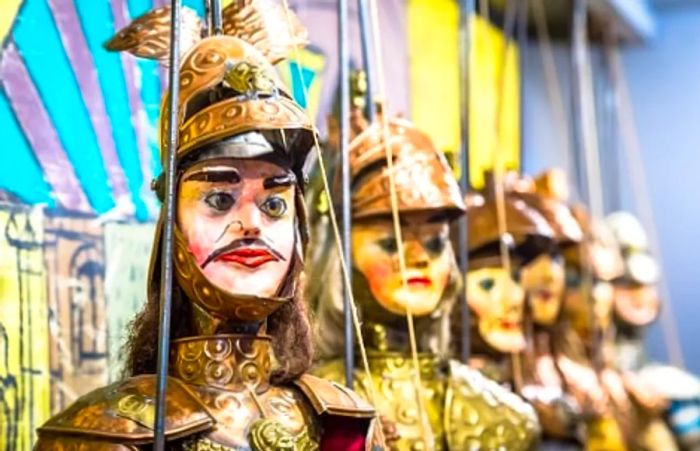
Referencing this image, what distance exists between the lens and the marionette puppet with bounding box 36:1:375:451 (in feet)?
6.42

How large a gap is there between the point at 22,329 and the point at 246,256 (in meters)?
0.49

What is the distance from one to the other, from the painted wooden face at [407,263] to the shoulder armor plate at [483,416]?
0.45ft

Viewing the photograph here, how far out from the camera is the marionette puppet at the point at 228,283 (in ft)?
6.42

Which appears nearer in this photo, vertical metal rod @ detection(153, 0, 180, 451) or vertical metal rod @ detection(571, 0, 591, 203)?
vertical metal rod @ detection(153, 0, 180, 451)

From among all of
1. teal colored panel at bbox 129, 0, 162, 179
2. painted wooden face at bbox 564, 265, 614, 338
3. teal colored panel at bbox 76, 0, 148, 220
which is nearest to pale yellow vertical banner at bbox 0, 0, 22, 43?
teal colored panel at bbox 76, 0, 148, 220

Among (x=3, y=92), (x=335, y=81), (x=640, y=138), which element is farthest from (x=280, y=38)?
(x=640, y=138)

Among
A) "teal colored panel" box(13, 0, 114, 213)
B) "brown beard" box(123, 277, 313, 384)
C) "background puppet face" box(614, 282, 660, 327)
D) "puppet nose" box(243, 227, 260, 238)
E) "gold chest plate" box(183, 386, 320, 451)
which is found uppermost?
"teal colored panel" box(13, 0, 114, 213)

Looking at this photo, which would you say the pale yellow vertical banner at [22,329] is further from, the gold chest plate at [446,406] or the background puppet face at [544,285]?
the background puppet face at [544,285]

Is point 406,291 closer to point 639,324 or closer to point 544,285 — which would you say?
point 544,285

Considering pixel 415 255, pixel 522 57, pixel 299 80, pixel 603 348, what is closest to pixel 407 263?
pixel 415 255

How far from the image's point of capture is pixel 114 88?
8.39 feet

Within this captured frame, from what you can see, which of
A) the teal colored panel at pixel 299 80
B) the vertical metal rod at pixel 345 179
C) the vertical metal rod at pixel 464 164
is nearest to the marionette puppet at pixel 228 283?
the teal colored panel at pixel 299 80

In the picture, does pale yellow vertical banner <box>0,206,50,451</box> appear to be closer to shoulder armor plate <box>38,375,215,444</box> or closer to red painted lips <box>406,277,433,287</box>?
shoulder armor plate <box>38,375,215,444</box>

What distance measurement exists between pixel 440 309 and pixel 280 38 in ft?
1.79
